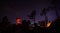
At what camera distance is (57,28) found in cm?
447

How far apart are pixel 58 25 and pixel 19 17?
984 centimetres

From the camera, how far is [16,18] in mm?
13875

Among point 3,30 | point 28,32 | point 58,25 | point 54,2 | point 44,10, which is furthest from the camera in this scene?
point 44,10

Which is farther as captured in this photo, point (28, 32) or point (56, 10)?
point (56, 10)

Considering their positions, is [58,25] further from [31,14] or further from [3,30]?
[31,14]

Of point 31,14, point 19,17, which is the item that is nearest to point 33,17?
point 31,14

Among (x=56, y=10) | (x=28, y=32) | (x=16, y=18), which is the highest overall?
(x=56, y=10)

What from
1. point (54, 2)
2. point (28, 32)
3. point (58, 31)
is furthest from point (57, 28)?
point (54, 2)

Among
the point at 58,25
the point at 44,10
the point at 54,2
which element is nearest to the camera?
the point at 58,25

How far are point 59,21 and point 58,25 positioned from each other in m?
0.15

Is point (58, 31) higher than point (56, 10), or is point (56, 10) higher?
point (56, 10)

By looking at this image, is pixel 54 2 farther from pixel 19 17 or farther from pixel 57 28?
pixel 57 28

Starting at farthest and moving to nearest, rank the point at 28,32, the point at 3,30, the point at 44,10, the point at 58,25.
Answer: the point at 44,10
the point at 3,30
the point at 28,32
the point at 58,25

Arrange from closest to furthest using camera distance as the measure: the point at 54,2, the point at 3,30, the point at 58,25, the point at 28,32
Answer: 1. the point at 58,25
2. the point at 28,32
3. the point at 3,30
4. the point at 54,2
